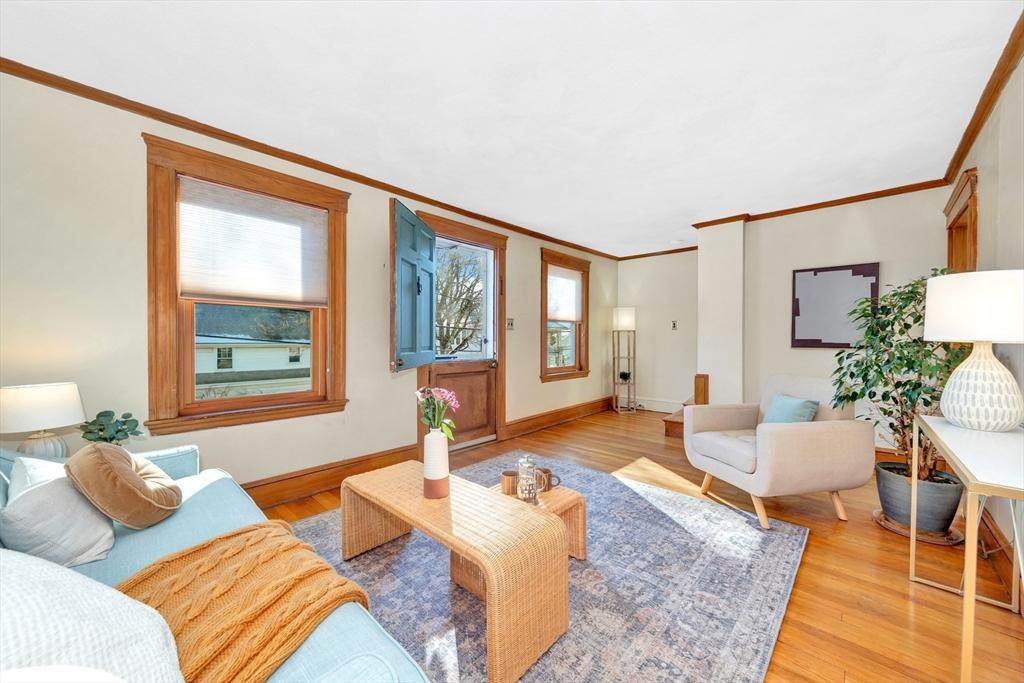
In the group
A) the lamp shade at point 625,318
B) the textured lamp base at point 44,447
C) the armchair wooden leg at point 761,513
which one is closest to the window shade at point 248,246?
the textured lamp base at point 44,447

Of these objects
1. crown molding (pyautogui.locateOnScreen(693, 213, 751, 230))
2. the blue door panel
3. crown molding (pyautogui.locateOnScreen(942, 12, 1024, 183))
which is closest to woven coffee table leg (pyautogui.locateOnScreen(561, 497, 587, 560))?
the blue door panel

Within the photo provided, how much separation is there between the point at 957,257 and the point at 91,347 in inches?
235

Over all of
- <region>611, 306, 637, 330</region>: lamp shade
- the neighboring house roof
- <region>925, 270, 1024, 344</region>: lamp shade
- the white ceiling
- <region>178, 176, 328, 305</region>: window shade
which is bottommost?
the neighboring house roof

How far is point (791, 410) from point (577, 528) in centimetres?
173

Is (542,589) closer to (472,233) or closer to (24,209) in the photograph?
(24,209)

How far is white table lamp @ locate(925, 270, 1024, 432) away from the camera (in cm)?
144

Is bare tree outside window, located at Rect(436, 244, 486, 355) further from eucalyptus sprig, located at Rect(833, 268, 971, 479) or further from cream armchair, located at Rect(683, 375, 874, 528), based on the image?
eucalyptus sprig, located at Rect(833, 268, 971, 479)

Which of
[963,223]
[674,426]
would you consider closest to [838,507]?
[674,426]

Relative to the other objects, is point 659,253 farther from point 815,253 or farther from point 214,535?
point 214,535

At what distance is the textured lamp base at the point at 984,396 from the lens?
1.55 meters

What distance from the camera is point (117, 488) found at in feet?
4.69

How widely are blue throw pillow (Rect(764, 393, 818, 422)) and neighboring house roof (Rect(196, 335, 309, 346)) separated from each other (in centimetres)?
340

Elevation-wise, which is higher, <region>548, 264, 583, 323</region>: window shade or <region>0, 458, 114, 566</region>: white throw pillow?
<region>548, 264, 583, 323</region>: window shade

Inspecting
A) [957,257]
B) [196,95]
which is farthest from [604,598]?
[957,257]
